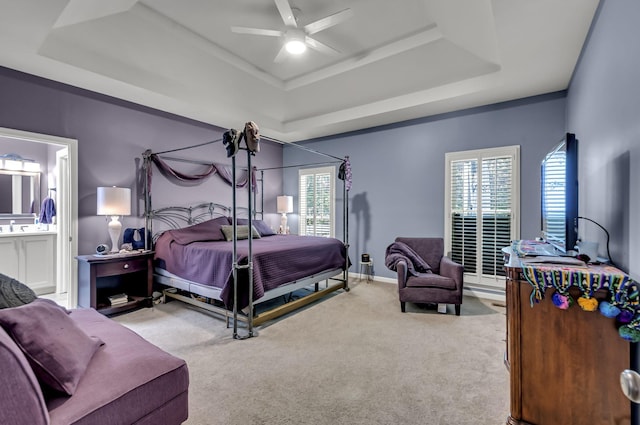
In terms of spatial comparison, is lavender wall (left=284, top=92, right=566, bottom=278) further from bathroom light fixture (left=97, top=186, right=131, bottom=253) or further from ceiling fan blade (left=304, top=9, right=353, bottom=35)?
bathroom light fixture (left=97, top=186, right=131, bottom=253)

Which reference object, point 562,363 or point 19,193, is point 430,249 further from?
point 19,193

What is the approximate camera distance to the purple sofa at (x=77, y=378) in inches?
41.5

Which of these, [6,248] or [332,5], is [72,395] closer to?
[332,5]

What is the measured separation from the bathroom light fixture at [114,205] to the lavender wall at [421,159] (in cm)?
355

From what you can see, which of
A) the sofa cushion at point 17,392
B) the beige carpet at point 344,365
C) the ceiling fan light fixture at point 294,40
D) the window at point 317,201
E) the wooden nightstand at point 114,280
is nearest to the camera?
the sofa cushion at point 17,392

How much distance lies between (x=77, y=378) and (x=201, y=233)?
10.2ft

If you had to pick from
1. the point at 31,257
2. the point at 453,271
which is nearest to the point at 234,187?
the point at 453,271

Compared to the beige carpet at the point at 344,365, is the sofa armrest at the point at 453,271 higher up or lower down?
higher up

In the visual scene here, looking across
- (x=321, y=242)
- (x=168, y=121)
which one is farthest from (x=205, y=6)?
(x=321, y=242)

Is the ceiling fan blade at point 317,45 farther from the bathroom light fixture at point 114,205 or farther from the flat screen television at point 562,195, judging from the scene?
the bathroom light fixture at point 114,205

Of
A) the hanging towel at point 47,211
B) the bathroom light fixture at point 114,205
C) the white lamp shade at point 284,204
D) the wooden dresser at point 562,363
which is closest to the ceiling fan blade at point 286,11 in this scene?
the wooden dresser at point 562,363

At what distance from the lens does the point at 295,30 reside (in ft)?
9.53

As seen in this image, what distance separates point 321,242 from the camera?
175 inches

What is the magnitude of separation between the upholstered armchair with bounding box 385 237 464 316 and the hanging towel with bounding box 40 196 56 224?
518 centimetres
